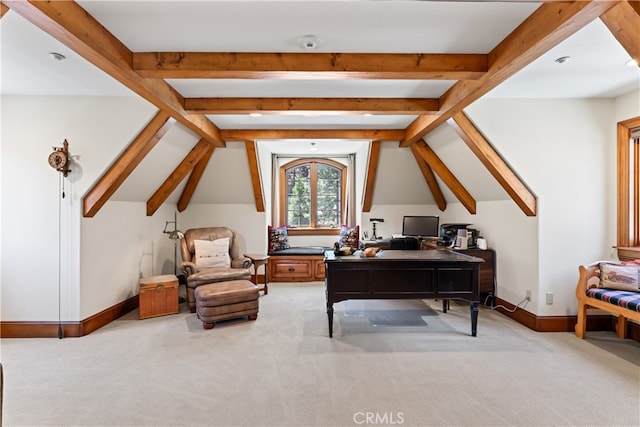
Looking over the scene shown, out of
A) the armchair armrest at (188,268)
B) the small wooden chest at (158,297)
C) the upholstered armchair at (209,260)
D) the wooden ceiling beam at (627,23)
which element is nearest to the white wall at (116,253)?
the small wooden chest at (158,297)

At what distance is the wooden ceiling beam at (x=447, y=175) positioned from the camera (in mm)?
5027

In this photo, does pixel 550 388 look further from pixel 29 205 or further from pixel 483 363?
pixel 29 205

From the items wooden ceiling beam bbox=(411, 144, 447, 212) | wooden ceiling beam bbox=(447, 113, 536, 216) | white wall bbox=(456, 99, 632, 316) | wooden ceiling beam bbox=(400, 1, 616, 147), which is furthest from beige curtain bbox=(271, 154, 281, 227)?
wooden ceiling beam bbox=(400, 1, 616, 147)

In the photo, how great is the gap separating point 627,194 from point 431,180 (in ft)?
8.61

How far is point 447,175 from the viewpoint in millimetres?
5051

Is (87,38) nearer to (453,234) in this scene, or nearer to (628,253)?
(453,234)

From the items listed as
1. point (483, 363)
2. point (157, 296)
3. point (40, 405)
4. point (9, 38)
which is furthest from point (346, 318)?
point (9, 38)

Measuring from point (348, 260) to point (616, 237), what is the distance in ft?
9.61

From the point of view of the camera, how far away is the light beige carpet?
7.16 feet

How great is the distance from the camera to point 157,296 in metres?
4.25

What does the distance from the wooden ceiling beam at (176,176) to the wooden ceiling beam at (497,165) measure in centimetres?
353

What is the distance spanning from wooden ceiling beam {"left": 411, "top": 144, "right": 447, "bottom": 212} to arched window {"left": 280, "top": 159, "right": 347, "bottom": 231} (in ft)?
6.28

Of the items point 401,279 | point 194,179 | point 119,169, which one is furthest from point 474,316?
point 194,179

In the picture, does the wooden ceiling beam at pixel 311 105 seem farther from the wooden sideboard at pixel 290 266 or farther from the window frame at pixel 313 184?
the window frame at pixel 313 184
